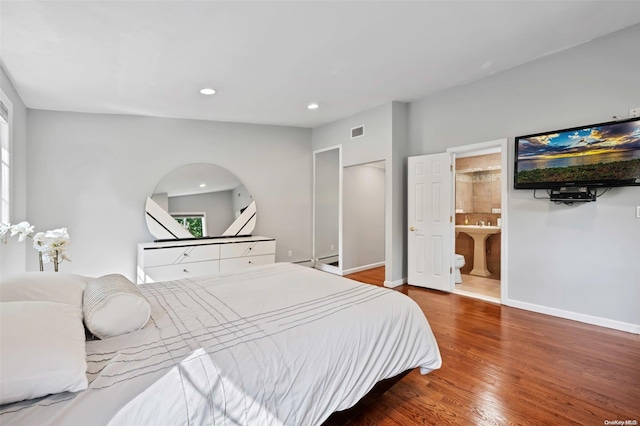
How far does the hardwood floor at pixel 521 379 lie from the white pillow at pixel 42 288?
1.69 meters

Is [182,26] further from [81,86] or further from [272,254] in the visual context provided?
[272,254]

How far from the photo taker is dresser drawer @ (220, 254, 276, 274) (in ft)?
14.8

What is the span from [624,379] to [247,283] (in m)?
2.74

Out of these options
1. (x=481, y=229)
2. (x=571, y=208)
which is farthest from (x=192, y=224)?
(x=571, y=208)

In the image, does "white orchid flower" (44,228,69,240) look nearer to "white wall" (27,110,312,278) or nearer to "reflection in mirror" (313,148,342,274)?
"white wall" (27,110,312,278)

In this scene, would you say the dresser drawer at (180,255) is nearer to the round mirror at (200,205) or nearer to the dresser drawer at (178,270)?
the dresser drawer at (178,270)

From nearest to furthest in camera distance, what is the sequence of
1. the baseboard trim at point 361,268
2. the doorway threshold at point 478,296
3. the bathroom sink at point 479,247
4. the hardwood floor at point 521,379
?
1. the hardwood floor at point 521,379
2. the doorway threshold at point 478,296
3. the bathroom sink at point 479,247
4. the baseboard trim at point 361,268

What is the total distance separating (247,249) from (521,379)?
3.66m

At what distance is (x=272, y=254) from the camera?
16.1ft

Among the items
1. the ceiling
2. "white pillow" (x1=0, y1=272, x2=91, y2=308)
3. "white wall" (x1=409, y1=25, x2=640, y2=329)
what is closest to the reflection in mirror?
the ceiling

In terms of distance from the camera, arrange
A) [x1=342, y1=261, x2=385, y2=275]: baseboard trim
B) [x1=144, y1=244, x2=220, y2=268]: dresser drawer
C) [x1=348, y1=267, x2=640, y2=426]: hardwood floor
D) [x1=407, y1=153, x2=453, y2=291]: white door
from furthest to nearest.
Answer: [x1=342, y1=261, x2=385, y2=275]: baseboard trim < [x1=407, y1=153, x2=453, y2=291]: white door < [x1=144, y1=244, x2=220, y2=268]: dresser drawer < [x1=348, y1=267, x2=640, y2=426]: hardwood floor

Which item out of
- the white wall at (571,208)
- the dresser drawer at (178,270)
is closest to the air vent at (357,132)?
the white wall at (571,208)

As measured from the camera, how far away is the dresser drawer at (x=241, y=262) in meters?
4.51

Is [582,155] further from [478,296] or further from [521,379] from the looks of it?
[521,379]
